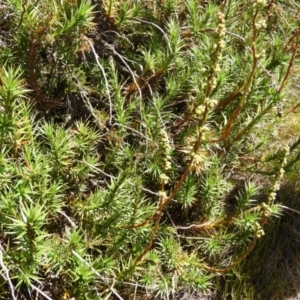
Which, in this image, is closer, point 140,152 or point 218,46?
point 218,46

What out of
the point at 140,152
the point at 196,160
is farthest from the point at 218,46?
the point at 140,152

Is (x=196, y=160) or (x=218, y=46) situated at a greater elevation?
(x=218, y=46)

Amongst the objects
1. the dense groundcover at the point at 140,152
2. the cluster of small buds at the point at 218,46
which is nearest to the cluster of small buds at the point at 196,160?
the dense groundcover at the point at 140,152

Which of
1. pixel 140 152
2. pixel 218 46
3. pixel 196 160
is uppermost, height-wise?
pixel 218 46

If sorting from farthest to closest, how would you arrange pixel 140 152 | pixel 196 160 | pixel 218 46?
pixel 140 152 < pixel 196 160 < pixel 218 46

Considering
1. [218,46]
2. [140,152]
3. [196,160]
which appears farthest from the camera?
[140,152]

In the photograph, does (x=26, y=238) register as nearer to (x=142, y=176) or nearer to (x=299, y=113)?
(x=142, y=176)

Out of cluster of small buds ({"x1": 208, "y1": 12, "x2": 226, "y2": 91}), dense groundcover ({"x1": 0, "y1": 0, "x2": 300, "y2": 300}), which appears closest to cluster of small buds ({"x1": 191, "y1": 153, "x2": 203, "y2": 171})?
dense groundcover ({"x1": 0, "y1": 0, "x2": 300, "y2": 300})

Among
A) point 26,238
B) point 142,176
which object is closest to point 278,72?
point 142,176

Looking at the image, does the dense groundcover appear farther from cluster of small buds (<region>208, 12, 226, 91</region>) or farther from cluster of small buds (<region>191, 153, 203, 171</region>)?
cluster of small buds (<region>208, 12, 226, 91</region>)

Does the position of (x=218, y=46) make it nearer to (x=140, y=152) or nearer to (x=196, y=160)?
(x=196, y=160)
